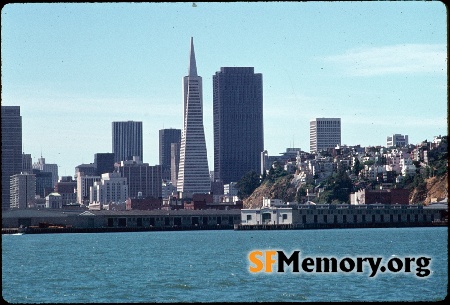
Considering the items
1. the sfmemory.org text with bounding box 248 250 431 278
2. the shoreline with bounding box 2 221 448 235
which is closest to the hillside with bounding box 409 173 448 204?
the shoreline with bounding box 2 221 448 235

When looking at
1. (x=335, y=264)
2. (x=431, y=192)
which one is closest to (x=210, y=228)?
(x=431, y=192)

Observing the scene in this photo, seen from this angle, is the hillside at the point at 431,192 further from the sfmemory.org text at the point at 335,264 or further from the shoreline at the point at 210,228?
the sfmemory.org text at the point at 335,264

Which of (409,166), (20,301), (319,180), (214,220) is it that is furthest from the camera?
(319,180)

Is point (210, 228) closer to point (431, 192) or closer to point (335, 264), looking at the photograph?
point (431, 192)

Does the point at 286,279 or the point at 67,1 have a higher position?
the point at 67,1

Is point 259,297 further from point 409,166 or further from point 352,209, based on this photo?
point 409,166

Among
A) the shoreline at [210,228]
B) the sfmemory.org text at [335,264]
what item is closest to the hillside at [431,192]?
the shoreline at [210,228]

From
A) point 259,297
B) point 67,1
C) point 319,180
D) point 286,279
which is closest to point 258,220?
point 319,180

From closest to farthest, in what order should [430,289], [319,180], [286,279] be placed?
1. [430,289]
2. [286,279]
3. [319,180]

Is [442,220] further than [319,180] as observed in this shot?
No

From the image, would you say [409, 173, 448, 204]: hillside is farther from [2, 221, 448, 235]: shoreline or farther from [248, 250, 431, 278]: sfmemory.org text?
[248, 250, 431, 278]: sfmemory.org text
